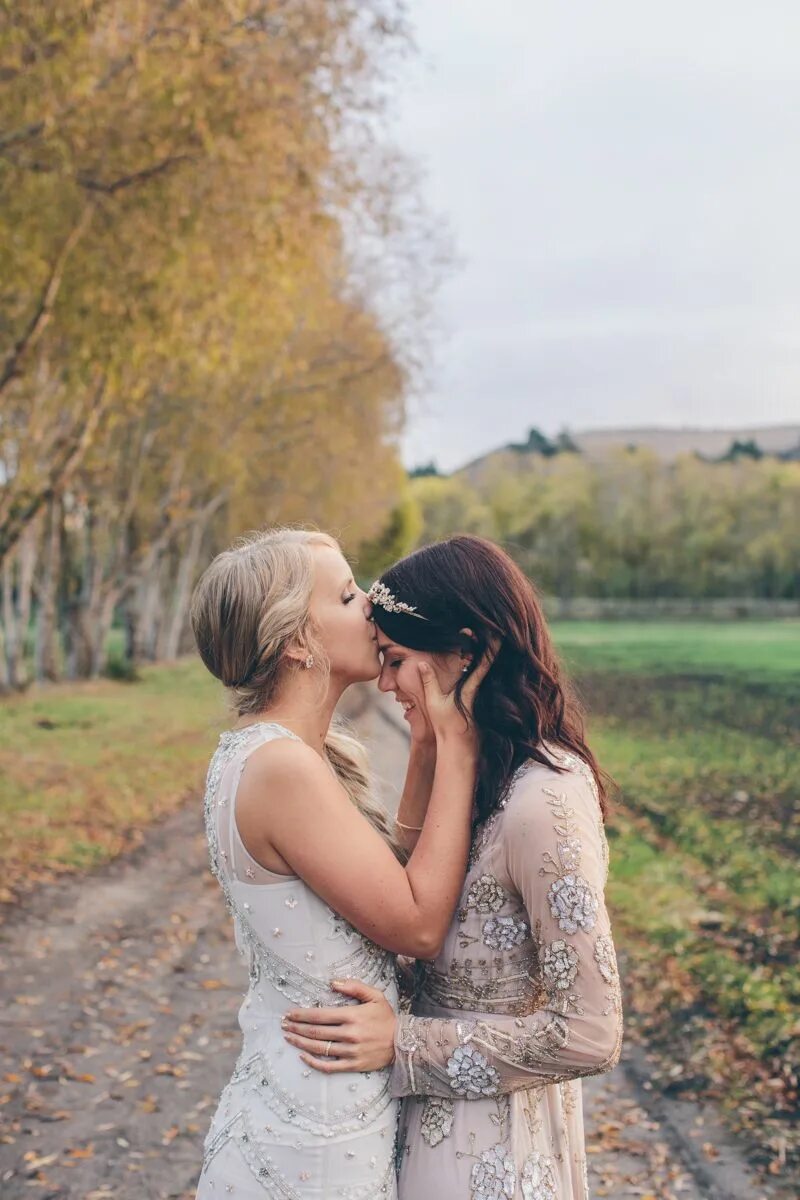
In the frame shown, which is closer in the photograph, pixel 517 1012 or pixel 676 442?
pixel 517 1012

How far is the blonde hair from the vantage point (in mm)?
2793

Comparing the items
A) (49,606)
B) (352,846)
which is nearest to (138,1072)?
(352,846)

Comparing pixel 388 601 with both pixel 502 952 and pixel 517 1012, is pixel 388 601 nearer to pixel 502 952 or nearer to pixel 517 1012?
pixel 502 952

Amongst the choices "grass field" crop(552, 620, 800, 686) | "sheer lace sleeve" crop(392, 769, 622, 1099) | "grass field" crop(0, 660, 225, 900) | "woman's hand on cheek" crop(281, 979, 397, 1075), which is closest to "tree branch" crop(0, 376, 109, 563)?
"grass field" crop(0, 660, 225, 900)

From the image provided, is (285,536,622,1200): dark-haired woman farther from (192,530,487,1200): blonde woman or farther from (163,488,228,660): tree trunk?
(163,488,228,660): tree trunk

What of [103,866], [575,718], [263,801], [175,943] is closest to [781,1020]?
[175,943]

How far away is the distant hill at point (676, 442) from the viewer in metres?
65.2

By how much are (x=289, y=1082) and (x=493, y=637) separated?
1.11 m

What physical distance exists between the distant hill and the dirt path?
48.7 m

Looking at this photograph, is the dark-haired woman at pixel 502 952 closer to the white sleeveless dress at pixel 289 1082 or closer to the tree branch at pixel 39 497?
the white sleeveless dress at pixel 289 1082

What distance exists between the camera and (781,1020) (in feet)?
22.8

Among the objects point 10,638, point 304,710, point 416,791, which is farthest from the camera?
point 10,638

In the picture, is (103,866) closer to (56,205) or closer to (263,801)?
(56,205)

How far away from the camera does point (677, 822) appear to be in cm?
1343
